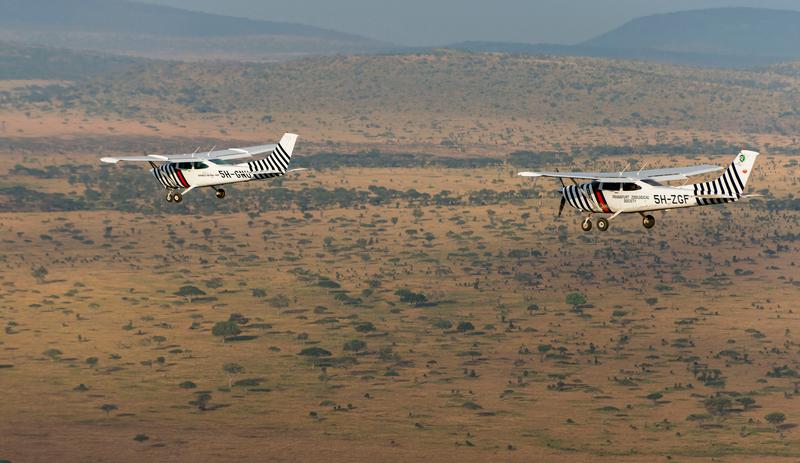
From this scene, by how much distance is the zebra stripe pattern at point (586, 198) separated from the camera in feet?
234

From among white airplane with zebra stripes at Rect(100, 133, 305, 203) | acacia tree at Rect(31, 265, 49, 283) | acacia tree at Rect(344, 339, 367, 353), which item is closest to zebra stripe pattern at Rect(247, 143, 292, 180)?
white airplane with zebra stripes at Rect(100, 133, 305, 203)

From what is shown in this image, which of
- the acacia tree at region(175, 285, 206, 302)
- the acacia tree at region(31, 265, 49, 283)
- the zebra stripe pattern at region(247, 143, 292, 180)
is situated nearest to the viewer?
the zebra stripe pattern at region(247, 143, 292, 180)

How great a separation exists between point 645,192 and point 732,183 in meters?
5.73

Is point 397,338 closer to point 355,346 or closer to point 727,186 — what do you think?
point 355,346

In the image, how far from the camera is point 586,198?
72000mm

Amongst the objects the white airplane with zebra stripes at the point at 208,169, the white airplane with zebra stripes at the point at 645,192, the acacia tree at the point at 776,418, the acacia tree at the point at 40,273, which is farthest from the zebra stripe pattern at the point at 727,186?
the acacia tree at the point at 40,273

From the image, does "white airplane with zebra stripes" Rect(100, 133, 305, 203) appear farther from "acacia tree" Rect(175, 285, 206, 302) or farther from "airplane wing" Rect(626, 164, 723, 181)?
"acacia tree" Rect(175, 285, 206, 302)

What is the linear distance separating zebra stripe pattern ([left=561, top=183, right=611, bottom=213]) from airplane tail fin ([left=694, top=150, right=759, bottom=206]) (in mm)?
5688

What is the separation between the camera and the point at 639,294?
485ft

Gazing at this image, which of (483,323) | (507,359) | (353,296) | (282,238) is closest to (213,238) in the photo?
(282,238)

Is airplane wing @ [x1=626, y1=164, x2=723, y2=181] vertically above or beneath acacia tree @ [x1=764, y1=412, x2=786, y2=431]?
above

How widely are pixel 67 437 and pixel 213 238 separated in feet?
258

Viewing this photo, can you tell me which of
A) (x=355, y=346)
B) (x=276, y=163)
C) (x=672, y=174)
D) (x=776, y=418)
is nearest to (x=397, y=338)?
(x=355, y=346)

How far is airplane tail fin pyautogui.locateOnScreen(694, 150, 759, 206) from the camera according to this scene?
6431 centimetres
